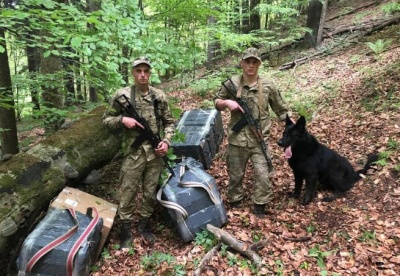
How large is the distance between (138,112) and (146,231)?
1908 millimetres

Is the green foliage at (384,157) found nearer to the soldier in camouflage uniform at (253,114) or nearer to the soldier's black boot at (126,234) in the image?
the soldier in camouflage uniform at (253,114)

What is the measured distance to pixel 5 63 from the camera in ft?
25.4

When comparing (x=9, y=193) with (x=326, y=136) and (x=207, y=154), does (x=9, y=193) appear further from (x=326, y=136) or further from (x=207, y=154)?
(x=326, y=136)

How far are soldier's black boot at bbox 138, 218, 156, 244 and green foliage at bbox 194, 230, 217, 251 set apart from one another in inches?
31.3

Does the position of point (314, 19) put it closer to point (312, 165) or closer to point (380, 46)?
point (380, 46)

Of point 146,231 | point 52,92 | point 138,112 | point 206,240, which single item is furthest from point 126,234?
point 52,92

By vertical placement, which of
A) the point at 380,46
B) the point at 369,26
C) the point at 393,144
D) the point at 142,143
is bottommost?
the point at 393,144

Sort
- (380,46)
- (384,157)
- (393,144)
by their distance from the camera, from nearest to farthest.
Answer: (384,157) < (393,144) < (380,46)

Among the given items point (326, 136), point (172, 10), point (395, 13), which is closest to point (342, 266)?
point (326, 136)

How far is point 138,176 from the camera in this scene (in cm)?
486

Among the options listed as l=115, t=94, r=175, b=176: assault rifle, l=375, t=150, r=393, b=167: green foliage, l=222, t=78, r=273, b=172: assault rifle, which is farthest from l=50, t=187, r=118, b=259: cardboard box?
l=375, t=150, r=393, b=167: green foliage

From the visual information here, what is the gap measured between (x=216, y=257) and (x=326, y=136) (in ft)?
14.0

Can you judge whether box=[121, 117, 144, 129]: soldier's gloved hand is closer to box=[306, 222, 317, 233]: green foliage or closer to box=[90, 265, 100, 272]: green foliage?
box=[90, 265, 100, 272]: green foliage

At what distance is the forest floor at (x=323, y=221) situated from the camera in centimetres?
398
